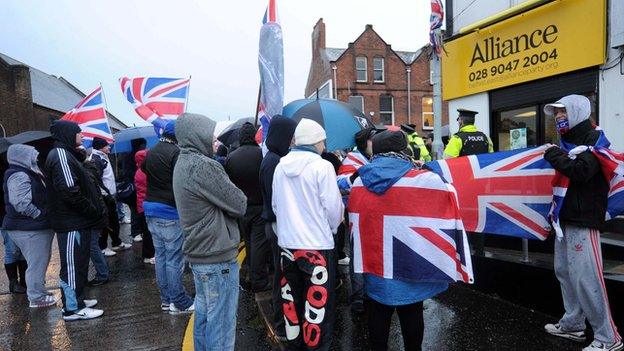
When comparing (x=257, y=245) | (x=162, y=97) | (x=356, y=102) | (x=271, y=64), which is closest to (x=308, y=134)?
(x=271, y=64)

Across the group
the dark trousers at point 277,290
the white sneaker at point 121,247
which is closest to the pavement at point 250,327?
the dark trousers at point 277,290

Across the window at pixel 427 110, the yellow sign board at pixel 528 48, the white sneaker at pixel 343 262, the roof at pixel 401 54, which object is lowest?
the white sneaker at pixel 343 262

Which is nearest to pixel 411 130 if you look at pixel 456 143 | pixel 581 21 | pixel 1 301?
pixel 456 143

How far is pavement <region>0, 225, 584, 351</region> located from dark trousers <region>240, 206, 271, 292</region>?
350 millimetres

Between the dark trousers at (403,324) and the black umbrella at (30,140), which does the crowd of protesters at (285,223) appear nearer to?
the dark trousers at (403,324)

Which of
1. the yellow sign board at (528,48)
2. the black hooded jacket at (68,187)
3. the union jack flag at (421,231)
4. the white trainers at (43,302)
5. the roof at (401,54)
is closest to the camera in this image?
the union jack flag at (421,231)

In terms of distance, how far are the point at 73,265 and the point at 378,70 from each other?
1299 inches

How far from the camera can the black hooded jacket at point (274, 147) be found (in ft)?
12.1

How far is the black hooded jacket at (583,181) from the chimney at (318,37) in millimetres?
34392

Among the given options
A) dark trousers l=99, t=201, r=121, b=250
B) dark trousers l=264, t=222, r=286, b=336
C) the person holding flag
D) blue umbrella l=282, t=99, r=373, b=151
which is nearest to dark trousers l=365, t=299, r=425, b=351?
dark trousers l=264, t=222, r=286, b=336

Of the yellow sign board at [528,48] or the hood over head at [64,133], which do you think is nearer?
the hood over head at [64,133]

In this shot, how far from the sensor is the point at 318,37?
3662 cm

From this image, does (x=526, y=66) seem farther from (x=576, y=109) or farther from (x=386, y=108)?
(x=386, y=108)

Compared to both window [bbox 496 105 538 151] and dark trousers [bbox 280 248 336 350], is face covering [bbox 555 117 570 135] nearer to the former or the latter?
dark trousers [bbox 280 248 336 350]
